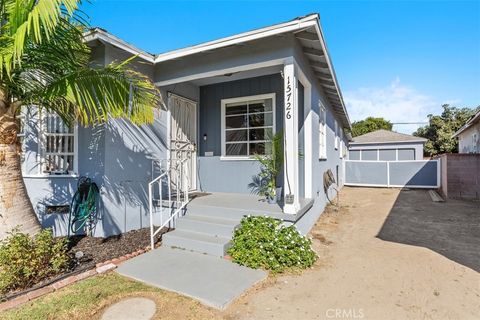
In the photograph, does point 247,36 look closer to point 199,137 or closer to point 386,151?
point 199,137

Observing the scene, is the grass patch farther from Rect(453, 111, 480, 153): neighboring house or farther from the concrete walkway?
Rect(453, 111, 480, 153): neighboring house

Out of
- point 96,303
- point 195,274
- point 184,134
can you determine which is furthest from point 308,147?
point 96,303

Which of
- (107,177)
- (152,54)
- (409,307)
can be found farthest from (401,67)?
(107,177)

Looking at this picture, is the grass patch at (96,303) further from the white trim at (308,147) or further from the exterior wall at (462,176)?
the exterior wall at (462,176)

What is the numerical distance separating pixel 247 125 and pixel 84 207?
4.11 m

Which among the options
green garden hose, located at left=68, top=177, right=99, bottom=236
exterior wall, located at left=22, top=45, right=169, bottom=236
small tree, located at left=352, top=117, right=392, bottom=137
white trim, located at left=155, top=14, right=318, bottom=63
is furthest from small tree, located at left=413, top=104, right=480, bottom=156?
green garden hose, located at left=68, top=177, right=99, bottom=236

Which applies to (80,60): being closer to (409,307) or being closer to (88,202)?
(88,202)

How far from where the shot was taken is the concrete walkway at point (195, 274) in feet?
10.0

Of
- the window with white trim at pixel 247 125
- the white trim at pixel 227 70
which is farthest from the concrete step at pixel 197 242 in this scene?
the white trim at pixel 227 70

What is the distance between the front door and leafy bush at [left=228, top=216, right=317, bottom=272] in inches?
92.9

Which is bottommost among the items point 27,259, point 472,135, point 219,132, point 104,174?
point 27,259

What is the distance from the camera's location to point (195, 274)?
353 centimetres

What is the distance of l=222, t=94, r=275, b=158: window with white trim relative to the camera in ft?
21.8

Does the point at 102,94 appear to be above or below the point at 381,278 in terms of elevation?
above
